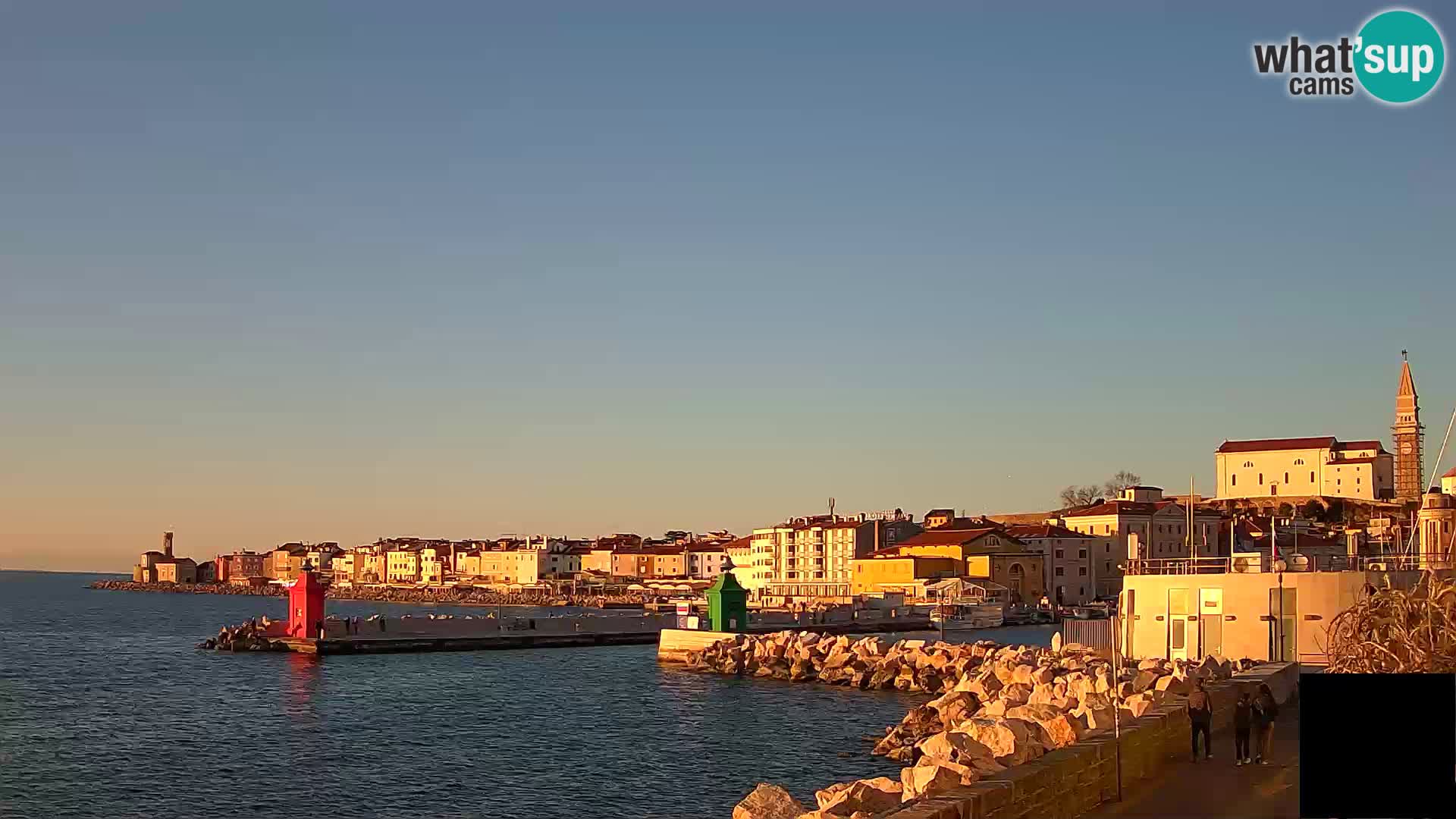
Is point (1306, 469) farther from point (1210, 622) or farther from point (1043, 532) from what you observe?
point (1210, 622)

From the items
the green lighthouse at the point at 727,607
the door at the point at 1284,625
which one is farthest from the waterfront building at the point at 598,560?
the door at the point at 1284,625

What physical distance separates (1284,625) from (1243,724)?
15559 mm

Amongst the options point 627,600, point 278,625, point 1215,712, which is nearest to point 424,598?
point 627,600

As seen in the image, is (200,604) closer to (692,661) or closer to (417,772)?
(692,661)

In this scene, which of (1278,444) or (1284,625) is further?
(1278,444)

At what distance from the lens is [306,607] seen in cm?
7069

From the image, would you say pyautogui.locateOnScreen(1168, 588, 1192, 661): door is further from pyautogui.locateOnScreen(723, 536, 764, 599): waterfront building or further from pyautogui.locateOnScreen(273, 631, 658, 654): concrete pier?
pyautogui.locateOnScreen(723, 536, 764, 599): waterfront building

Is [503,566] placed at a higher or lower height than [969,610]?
lower

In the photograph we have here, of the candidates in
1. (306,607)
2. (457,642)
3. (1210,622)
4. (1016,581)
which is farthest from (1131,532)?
(1210,622)

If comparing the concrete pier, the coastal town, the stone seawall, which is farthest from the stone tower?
the stone seawall

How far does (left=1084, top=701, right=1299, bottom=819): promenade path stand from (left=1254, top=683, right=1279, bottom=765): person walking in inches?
5.4

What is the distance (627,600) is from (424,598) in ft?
134

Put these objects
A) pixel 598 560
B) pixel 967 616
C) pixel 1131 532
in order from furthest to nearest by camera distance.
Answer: pixel 598 560, pixel 1131 532, pixel 967 616

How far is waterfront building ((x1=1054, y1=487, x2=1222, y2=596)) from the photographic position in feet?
365
